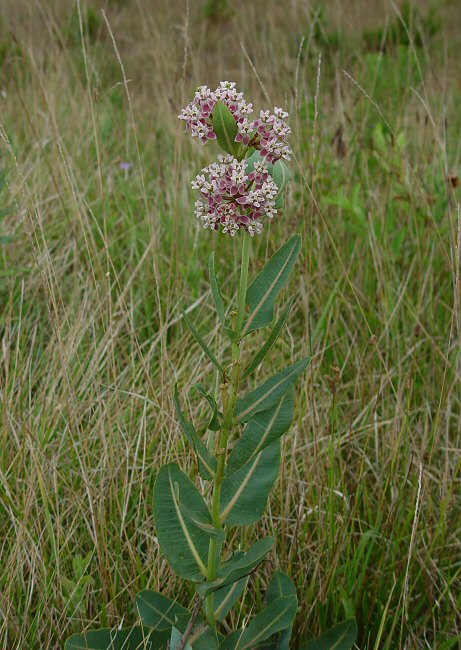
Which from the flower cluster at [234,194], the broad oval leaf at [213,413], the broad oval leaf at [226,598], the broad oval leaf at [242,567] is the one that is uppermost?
the flower cluster at [234,194]

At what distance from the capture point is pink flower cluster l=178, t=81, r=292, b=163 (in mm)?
1040

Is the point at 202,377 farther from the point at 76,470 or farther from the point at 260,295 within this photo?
the point at 260,295

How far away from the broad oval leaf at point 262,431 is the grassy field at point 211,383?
1.15 feet

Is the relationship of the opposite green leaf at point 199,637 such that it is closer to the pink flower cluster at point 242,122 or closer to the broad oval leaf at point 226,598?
the broad oval leaf at point 226,598

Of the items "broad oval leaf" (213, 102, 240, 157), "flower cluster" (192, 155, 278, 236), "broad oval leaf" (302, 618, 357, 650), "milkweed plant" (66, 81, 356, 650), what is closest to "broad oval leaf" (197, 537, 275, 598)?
"milkweed plant" (66, 81, 356, 650)

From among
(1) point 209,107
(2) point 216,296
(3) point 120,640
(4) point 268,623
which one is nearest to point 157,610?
(3) point 120,640

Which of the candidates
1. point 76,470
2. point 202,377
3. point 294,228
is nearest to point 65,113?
point 294,228

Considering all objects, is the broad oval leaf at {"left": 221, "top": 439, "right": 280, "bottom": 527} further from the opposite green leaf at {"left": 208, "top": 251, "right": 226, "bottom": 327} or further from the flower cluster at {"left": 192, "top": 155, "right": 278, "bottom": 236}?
the flower cluster at {"left": 192, "top": 155, "right": 278, "bottom": 236}

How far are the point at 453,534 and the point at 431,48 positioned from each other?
4900 mm

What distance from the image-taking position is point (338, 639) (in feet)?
4.37

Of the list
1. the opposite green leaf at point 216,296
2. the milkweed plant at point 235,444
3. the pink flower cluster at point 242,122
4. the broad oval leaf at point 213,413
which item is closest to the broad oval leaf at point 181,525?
the milkweed plant at point 235,444

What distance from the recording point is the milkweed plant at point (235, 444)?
1053 mm

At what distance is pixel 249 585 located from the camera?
1.61 metres

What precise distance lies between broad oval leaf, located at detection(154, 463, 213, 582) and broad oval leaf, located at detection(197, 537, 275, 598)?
47 mm
